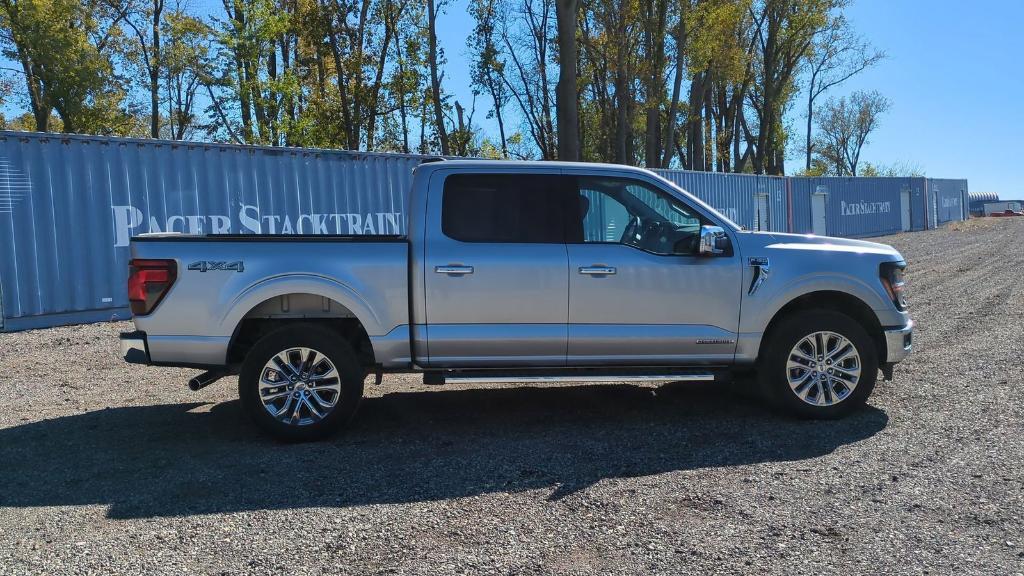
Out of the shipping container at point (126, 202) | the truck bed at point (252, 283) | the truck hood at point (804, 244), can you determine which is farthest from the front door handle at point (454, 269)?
the shipping container at point (126, 202)

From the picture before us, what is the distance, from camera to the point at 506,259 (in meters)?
5.58

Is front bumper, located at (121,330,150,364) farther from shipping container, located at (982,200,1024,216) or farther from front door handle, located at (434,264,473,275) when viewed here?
shipping container, located at (982,200,1024,216)

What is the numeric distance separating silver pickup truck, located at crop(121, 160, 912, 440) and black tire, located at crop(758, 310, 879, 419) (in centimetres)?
1

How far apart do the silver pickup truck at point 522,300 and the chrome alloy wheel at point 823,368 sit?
1cm

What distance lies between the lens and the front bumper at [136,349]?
5422mm

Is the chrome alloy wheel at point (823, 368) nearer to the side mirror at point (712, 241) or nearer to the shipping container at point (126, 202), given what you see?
the side mirror at point (712, 241)

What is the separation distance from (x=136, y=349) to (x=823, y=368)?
4.86 metres

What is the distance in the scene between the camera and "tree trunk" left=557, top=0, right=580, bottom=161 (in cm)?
1780

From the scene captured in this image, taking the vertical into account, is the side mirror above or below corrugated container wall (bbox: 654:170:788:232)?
below

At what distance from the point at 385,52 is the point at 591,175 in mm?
34621

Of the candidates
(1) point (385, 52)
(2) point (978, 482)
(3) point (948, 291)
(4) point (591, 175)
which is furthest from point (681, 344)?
(1) point (385, 52)

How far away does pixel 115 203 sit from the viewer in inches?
480

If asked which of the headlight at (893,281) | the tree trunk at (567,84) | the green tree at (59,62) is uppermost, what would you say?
the green tree at (59,62)

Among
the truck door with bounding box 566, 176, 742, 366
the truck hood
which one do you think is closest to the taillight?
the truck door with bounding box 566, 176, 742, 366
